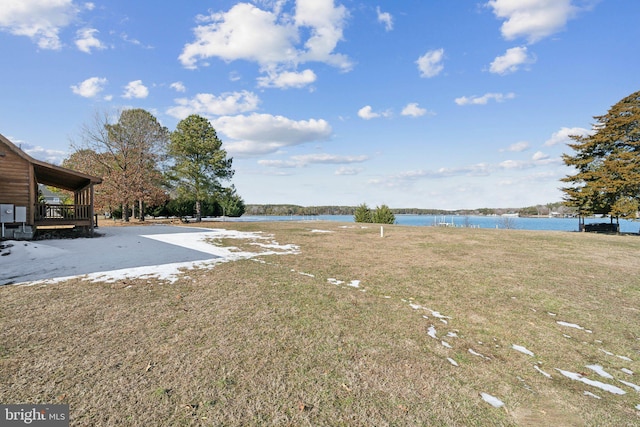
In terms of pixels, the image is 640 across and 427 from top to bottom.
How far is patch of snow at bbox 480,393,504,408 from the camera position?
8.20 ft

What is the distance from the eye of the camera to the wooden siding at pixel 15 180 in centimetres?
1104

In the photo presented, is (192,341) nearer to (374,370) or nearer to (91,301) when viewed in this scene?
(374,370)

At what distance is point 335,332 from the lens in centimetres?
378

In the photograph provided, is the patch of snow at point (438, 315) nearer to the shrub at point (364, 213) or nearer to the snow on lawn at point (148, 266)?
the snow on lawn at point (148, 266)

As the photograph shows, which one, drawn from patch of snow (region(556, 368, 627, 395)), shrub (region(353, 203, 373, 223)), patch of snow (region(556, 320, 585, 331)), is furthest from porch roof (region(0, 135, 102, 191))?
shrub (region(353, 203, 373, 223))

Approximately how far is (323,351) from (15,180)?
598 inches

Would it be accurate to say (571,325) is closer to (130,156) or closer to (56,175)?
(56,175)

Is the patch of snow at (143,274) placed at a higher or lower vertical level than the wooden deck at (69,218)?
lower

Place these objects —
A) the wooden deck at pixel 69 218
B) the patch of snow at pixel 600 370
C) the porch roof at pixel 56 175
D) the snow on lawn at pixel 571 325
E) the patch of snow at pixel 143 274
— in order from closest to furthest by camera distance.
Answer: the patch of snow at pixel 600 370 → the snow on lawn at pixel 571 325 → the patch of snow at pixel 143 274 → the porch roof at pixel 56 175 → the wooden deck at pixel 69 218

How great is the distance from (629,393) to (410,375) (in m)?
2.23

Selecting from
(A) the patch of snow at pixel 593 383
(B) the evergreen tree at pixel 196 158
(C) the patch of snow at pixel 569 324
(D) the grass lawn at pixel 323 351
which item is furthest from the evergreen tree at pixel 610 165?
(B) the evergreen tree at pixel 196 158

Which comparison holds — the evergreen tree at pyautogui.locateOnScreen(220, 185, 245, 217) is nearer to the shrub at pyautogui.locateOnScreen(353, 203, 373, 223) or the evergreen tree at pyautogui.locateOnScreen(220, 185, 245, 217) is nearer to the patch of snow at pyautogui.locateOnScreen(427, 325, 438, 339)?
the shrub at pyautogui.locateOnScreen(353, 203, 373, 223)

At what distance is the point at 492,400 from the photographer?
2.57 meters

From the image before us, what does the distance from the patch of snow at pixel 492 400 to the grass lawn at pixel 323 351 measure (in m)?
0.02
